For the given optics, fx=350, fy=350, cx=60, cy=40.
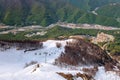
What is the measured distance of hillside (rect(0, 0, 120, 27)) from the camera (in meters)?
135

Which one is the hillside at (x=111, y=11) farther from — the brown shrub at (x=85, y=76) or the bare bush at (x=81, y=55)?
the brown shrub at (x=85, y=76)

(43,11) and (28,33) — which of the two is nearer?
(28,33)

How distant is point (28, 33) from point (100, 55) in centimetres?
7516

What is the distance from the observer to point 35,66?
99.0 ft

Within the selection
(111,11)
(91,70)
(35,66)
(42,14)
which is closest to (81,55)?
(91,70)

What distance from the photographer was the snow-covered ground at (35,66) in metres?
28.4

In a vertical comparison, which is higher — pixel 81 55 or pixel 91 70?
pixel 81 55

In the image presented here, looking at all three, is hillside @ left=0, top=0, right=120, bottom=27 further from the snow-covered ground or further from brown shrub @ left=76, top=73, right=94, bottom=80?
brown shrub @ left=76, top=73, right=94, bottom=80

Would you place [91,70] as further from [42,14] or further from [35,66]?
[42,14]

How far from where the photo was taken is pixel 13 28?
123 m

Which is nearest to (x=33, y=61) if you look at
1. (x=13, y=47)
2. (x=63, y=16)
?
(x=13, y=47)

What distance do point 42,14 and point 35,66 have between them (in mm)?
113890

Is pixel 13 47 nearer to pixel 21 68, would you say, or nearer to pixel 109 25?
pixel 21 68

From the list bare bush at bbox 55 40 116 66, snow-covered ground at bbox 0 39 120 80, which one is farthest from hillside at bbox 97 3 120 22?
snow-covered ground at bbox 0 39 120 80
